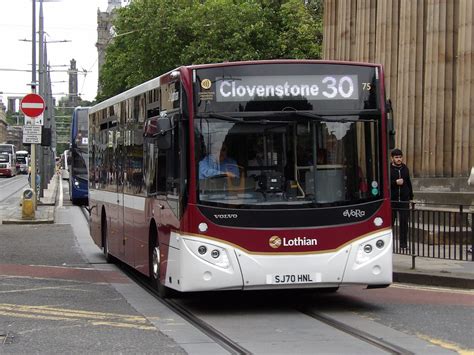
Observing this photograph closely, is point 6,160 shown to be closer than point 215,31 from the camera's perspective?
No

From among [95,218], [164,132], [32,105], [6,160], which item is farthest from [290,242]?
[6,160]

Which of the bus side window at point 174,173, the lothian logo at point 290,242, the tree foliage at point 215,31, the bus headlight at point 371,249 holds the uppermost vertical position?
the tree foliage at point 215,31

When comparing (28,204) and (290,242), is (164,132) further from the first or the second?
(28,204)

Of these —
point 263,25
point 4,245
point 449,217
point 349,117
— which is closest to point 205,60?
point 263,25

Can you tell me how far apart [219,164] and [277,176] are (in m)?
0.68

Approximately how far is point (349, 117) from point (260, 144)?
3.63ft

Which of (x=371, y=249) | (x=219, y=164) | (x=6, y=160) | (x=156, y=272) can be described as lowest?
(x=156, y=272)

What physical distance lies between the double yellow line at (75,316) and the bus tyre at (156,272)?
968 millimetres

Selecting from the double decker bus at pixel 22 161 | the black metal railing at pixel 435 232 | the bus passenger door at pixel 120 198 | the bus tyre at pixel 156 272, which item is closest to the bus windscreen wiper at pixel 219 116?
the bus tyre at pixel 156 272

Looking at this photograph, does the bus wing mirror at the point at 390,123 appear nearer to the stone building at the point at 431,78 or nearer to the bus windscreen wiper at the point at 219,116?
the bus windscreen wiper at the point at 219,116

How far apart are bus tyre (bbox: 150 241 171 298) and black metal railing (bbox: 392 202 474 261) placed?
4.26 meters

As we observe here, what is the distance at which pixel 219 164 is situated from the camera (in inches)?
→ 366

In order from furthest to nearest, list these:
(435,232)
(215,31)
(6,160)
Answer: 1. (6,160)
2. (215,31)
3. (435,232)

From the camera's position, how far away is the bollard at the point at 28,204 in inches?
969
